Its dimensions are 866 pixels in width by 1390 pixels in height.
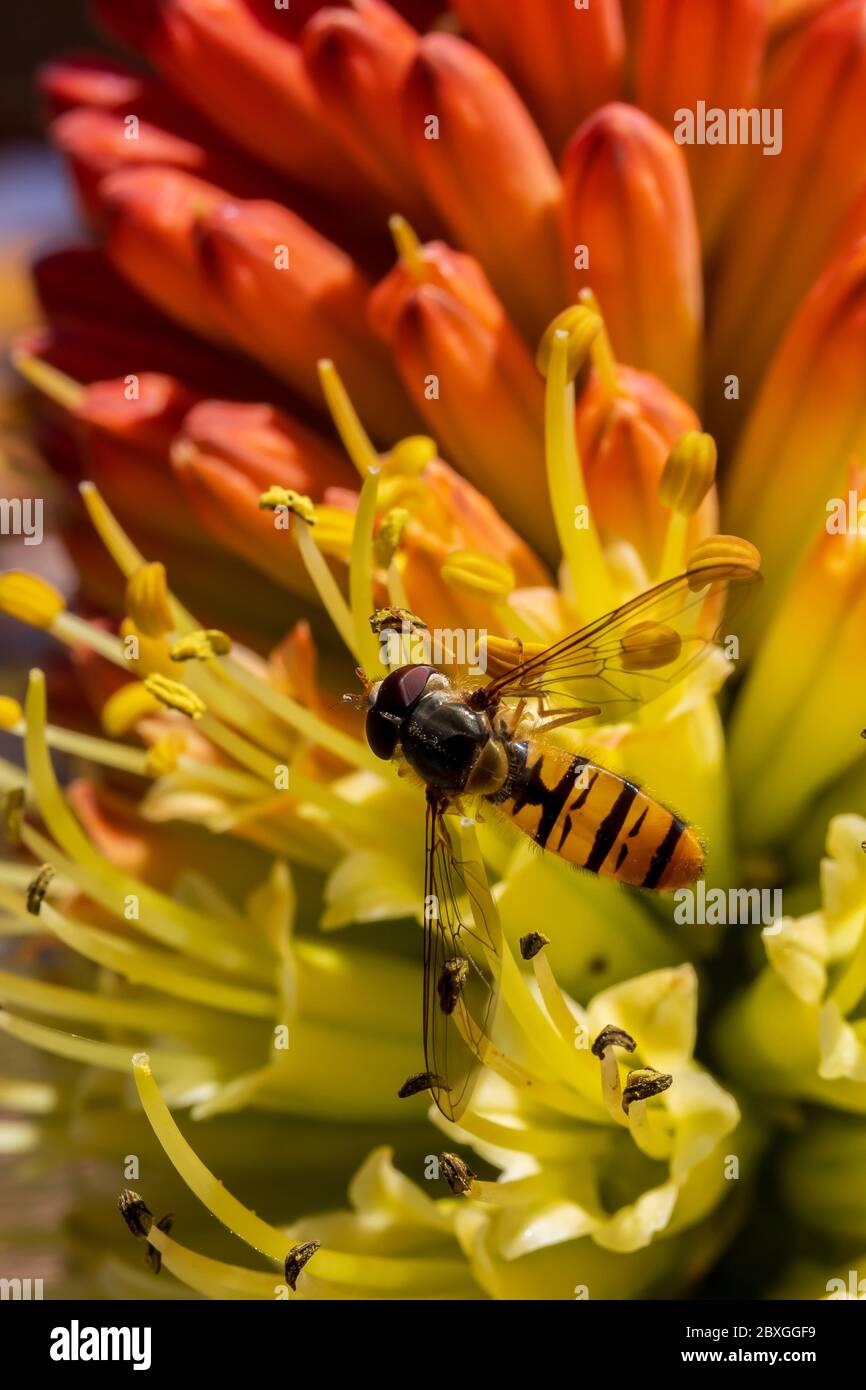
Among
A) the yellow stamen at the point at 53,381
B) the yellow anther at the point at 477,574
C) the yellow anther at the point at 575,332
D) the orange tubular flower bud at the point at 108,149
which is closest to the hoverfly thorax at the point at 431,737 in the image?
the yellow anther at the point at 477,574

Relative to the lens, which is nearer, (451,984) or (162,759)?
(451,984)

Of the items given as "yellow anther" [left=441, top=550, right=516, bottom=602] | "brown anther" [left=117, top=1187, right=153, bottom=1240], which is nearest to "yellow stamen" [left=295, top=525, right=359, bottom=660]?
"yellow anther" [left=441, top=550, right=516, bottom=602]

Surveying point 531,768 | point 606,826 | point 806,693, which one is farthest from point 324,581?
point 806,693

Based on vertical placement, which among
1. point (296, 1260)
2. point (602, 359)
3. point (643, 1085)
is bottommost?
point (296, 1260)

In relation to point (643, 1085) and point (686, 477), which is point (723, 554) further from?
point (643, 1085)

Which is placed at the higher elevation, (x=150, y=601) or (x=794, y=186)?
(x=794, y=186)

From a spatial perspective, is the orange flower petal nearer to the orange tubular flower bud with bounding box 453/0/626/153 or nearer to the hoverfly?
the orange tubular flower bud with bounding box 453/0/626/153

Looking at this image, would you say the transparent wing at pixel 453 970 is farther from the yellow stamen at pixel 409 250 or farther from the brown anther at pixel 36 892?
the yellow stamen at pixel 409 250
